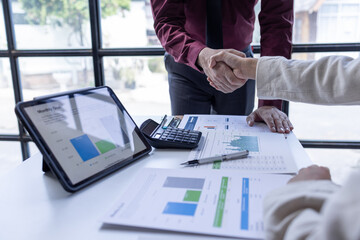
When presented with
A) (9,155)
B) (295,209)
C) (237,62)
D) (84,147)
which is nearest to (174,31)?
(237,62)

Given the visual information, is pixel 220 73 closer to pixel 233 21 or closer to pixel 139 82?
pixel 233 21

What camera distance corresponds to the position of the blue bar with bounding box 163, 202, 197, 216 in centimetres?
54

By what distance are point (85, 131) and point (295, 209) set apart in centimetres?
50

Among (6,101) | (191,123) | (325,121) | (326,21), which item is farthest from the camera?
(6,101)

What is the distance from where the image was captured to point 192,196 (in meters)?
0.60

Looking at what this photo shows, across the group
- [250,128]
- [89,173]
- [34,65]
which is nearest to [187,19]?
[250,128]

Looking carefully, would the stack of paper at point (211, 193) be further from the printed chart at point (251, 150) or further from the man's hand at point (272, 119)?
the man's hand at point (272, 119)

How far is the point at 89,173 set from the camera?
0.70 meters

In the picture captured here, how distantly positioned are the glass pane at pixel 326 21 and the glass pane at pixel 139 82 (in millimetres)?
994

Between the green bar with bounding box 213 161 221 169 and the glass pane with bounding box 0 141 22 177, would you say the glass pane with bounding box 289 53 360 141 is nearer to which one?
the green bar with bounding box 213 161 221 169

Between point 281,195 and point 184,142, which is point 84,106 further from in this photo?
point 281,195

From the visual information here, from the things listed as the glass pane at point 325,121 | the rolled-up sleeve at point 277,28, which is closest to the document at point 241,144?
the rolled-up sleeve at point 277,28

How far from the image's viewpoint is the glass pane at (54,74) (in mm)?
2396

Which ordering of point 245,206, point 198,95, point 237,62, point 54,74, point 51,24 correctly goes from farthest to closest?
point 54,74
point 51,24
point 198,95
point 237,62
point 245,206
